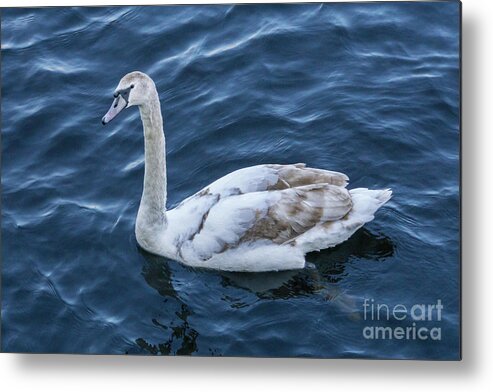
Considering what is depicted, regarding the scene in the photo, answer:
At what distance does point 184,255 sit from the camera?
7863 mm

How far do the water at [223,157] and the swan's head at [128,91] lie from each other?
49 centimetres

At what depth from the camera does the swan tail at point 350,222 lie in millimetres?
7715

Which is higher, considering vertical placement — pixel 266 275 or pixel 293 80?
pixel 293 80

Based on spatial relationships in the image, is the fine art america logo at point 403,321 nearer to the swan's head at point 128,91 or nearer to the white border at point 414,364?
the white border at point 414,364

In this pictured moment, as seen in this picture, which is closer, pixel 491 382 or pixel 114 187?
pixel 491 382

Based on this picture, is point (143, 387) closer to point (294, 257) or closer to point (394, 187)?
point (294, 257)

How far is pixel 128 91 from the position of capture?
7496mm

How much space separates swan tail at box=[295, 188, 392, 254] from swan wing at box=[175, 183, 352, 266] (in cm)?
4

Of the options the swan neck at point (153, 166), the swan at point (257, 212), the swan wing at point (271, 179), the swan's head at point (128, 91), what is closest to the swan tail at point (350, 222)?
the swan at point (257, 212)

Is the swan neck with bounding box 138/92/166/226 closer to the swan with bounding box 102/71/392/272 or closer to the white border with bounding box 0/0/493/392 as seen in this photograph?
the swan with bounding box 102/71/392/272

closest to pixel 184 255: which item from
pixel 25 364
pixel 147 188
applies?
pixel 147 188

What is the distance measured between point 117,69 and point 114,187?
695 millimetres

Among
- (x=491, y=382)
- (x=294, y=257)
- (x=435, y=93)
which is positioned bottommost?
(x=491, y=382)

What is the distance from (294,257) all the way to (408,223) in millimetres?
679
